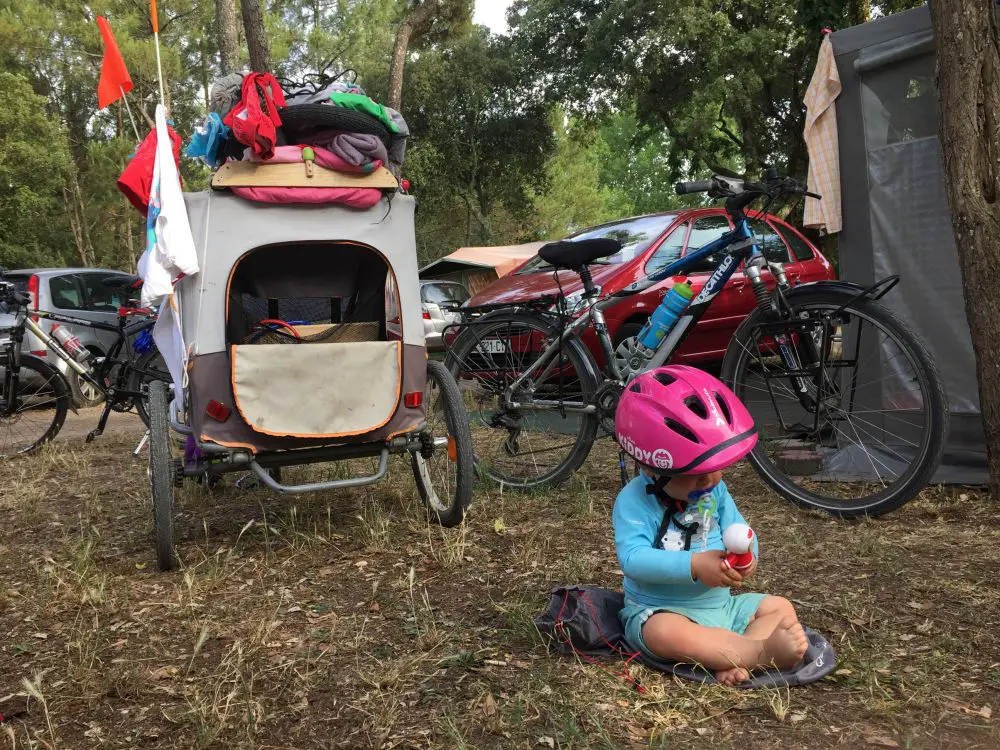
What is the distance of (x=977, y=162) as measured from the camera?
154 inches

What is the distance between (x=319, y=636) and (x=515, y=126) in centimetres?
2623

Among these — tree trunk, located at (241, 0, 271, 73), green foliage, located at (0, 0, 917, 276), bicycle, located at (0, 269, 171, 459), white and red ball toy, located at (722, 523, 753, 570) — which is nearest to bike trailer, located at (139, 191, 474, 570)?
white and red ball toy, located at (722, 523, 753, 570)

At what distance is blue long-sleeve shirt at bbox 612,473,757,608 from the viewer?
96.3 inches

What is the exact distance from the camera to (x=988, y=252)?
391 cm

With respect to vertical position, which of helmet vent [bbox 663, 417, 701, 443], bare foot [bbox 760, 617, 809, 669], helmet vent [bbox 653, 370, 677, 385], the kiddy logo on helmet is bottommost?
bare foot [bbox 760, 617, 809, 669]

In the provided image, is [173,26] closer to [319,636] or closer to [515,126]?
Answer: [515,126]

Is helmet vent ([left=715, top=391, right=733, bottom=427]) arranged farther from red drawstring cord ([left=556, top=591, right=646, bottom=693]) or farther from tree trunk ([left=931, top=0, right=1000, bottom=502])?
tree trunk ([left=931, top=0, right=1000, bottom=502])

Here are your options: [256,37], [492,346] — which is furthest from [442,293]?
[492,346]

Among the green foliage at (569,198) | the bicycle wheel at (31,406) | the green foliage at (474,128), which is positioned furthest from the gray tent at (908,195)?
the green foliage at (569,198)

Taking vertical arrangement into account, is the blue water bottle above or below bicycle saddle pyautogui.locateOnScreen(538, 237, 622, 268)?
below

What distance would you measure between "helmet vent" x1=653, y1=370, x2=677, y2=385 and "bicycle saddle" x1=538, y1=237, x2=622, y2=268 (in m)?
1.93

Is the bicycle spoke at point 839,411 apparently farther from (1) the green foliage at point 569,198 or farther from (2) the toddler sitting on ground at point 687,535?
(1) the green foliage at point 569,198

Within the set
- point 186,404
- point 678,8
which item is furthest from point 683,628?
point 678,8

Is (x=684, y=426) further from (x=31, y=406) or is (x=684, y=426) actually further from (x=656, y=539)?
(x=31, y=406)
